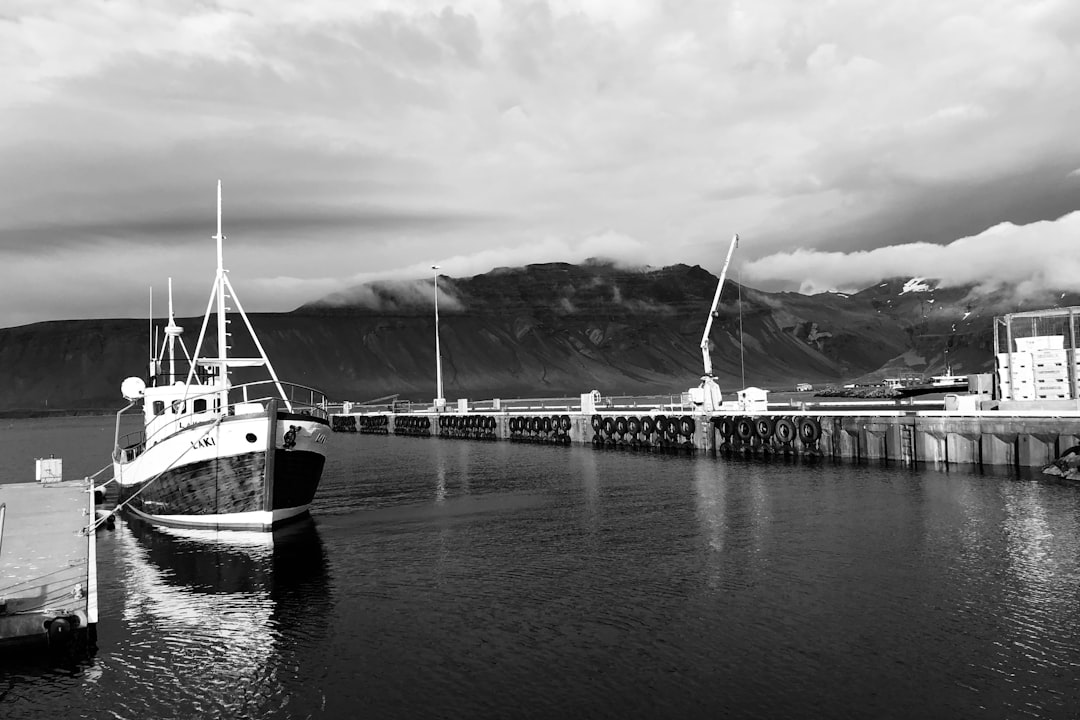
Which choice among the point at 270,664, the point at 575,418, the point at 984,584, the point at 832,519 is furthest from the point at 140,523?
the point at 575,418

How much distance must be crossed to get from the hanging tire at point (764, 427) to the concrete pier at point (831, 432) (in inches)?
2.8

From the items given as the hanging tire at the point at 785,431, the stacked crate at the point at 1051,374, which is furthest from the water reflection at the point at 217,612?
the stacked crate at the point at 1051,374

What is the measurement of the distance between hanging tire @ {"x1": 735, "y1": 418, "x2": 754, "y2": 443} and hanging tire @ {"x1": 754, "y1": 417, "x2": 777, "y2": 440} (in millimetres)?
423

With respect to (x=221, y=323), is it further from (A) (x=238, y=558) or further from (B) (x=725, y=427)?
(B) (x=725, y=427)

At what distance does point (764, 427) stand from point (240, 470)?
37656mm

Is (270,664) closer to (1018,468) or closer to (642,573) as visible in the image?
(642,573)

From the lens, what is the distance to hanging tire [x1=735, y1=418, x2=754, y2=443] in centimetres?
5772

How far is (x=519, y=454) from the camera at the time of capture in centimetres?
6831

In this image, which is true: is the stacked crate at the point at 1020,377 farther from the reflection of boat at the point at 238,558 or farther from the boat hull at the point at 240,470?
the reflection of boat at the point at 238,558

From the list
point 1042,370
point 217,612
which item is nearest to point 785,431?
point 1042,370

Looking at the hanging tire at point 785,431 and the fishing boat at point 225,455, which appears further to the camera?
the hanging tire at point 785,431

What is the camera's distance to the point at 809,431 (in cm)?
5281

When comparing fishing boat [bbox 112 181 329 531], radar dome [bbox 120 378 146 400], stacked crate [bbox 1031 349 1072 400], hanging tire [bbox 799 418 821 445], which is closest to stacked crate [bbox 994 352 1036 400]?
stacked crate [bbox 1031 349 1072 400]

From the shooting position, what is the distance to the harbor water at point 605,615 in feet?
48.9
